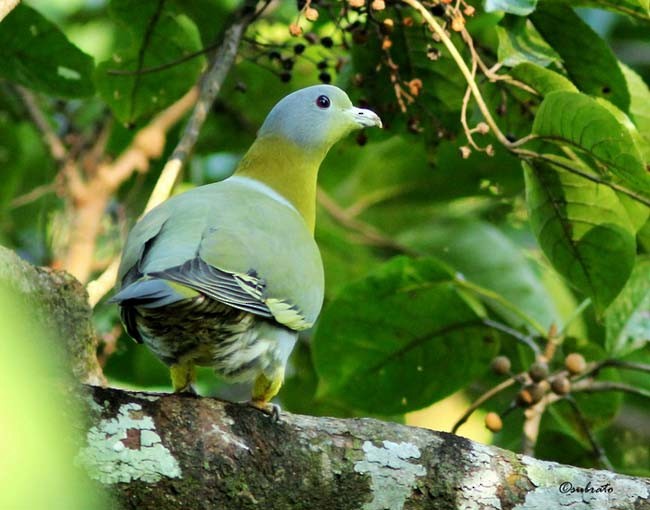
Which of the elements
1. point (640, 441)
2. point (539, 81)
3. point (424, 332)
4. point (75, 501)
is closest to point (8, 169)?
point (424, 332)

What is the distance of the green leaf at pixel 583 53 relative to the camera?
263 cm

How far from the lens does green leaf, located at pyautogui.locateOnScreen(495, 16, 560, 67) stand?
2408 millimetres

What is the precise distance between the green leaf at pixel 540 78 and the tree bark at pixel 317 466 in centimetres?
102

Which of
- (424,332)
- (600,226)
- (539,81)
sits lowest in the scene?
(424,332)

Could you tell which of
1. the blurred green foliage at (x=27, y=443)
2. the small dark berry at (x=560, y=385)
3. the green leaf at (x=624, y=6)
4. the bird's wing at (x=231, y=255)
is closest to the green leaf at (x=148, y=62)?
the bird's wing at (x=231, y=255)

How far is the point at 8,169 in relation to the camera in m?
3.93

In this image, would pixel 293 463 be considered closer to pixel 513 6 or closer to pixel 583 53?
pixel 513 6

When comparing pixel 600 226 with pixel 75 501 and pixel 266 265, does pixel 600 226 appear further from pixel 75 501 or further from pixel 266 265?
pixel 75 501

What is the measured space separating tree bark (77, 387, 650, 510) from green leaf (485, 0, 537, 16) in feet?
3.21

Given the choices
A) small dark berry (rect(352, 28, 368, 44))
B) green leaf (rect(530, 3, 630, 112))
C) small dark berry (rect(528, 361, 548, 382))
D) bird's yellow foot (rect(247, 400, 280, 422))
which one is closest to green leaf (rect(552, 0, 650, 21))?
green leaf (rect(530, 3, 630, 112))

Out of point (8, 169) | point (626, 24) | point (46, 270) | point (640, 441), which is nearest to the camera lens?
point (46, 270)

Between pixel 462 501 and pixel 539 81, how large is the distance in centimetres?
118

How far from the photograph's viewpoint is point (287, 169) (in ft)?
9.10

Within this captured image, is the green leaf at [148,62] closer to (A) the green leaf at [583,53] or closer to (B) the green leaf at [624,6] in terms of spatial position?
(A) the green leaf at [583,53]
